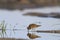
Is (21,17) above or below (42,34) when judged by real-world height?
above

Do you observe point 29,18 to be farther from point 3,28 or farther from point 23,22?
point 3,28

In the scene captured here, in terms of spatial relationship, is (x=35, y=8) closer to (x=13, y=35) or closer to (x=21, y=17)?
(x=21, y=17)

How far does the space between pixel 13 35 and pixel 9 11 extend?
0.73ft

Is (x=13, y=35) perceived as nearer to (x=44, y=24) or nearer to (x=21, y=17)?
(x=21, y=17)

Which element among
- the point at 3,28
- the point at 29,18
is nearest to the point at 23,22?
the point at 29,18

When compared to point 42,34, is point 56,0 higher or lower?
higher

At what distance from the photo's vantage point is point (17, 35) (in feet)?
5.18

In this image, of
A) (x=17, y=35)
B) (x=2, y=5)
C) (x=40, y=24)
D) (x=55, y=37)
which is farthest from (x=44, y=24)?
(x=2, y=5)

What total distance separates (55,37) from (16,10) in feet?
1.40

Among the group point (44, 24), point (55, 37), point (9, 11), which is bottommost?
point (55, 37)

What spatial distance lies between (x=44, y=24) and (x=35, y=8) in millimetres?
165

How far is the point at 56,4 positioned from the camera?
1555mm

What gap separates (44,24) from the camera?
156 centimetres

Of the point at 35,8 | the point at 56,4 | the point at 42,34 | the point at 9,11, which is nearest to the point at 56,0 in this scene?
the point at 56,4
